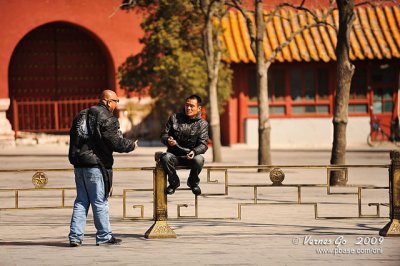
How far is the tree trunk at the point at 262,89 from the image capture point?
22.8 m

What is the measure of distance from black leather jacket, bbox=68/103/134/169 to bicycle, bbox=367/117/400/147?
24.4 m

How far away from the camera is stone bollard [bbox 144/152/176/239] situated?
1159 centimetres

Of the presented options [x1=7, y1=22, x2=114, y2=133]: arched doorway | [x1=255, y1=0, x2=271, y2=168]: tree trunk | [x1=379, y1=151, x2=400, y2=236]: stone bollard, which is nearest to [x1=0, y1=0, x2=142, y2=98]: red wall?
[x1=7, y1=22, x2=114, y2=133]: arched doorway

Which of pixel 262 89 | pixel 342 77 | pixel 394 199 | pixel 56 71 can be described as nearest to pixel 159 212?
pixel 394 199

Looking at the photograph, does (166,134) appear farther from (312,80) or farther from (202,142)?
(312,80)

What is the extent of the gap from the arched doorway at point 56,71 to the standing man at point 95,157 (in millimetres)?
24227

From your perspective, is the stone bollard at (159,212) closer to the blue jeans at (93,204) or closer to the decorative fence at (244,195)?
the decorative fence at (244,195)

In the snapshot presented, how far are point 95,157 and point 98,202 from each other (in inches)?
19.8

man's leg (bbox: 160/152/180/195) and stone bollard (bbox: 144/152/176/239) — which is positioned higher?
man's leg (bbox: 160/152/180/195)

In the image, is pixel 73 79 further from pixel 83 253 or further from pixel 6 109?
pixel 83 253

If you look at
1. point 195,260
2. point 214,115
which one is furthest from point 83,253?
point 214,115

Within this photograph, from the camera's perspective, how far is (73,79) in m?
36.2

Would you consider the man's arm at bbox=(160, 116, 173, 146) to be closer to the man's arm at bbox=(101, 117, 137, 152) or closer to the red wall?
the man's arm at bbox=(101, 117, 137, 152)

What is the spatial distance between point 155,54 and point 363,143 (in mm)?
8761
